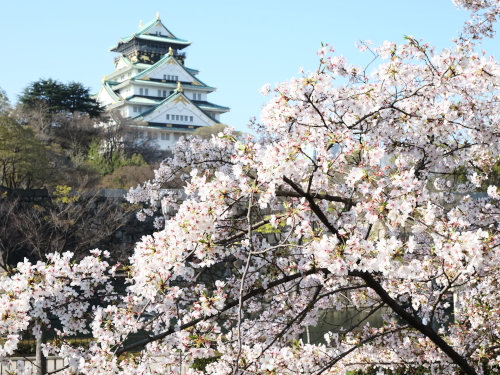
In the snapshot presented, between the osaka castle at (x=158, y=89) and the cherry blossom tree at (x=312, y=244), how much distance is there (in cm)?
3927

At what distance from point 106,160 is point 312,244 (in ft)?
84.7

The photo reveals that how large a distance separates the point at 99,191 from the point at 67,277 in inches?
594

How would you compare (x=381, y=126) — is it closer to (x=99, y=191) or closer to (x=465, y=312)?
(x=465, y=312)

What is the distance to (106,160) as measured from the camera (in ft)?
92.7

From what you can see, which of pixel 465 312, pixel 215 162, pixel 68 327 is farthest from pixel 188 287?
pixel 465 312

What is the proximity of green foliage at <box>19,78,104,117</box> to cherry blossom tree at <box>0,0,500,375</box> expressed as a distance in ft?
100.0

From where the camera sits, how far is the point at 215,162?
6.37 metres

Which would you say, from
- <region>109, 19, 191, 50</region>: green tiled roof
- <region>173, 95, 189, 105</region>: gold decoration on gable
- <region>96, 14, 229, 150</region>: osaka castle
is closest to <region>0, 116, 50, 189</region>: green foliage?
<region>96, 14, 229, 150</region>: osaka castle

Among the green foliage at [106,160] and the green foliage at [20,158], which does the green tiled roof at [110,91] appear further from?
the green foliage at [20,158]

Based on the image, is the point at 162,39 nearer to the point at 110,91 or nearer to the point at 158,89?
the point at 158,89

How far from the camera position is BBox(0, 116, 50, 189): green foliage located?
20.5 m

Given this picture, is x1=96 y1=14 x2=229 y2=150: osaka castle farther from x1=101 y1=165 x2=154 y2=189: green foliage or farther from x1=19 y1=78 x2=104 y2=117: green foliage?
x1=101 y1=165 x2=154 y2=189: green foliage

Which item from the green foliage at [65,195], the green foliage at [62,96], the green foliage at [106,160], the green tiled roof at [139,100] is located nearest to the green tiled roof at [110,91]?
the green tiled roof at [139,100]

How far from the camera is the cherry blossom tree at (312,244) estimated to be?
3.43 m
